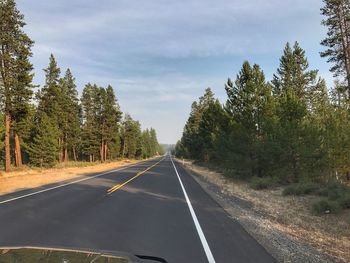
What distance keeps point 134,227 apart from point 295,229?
15.0 feet

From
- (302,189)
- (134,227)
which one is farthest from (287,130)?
(134,227)

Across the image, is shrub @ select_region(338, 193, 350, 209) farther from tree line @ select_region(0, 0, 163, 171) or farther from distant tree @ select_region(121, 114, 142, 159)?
distant tree @ select_region(121, 114, 142, 159)

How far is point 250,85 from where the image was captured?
104 feet

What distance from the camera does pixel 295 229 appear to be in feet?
39.5

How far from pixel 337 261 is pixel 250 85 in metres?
24.5

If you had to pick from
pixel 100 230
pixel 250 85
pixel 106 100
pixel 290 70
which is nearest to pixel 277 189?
pixel 250 85

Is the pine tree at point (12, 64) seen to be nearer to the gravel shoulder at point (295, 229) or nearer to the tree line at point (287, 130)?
the tree line at point (287, 130)

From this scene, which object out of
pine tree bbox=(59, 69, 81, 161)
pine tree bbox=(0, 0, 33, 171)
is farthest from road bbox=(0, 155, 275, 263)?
pine tree bbox=(59, 69, 81, 161)

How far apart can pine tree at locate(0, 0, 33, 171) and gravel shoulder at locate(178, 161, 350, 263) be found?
34.1 meters

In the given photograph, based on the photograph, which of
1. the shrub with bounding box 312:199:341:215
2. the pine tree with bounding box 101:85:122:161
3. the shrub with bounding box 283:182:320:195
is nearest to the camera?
the shrub with bounding box 312:199:341:215

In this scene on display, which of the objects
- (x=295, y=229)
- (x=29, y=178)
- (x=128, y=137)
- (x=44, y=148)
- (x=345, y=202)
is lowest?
(x=295, y=229)

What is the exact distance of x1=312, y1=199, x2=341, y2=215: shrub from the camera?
15.4 meters

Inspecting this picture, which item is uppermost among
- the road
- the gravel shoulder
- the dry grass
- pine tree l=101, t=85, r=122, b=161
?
pine tree l=101, t=85, r=122, b=161

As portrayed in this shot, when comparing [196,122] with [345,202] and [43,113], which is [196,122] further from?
[345,202]
